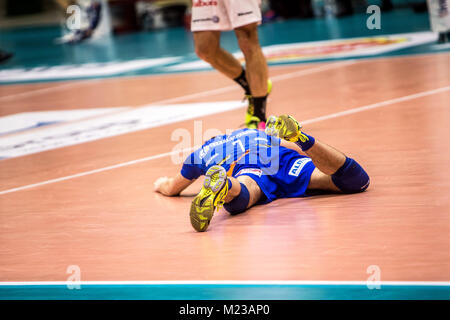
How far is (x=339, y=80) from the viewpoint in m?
5.84

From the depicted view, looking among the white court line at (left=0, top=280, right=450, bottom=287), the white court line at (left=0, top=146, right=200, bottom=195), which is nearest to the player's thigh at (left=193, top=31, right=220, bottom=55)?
the white court line at (left=0, top=146, right=200, bottom=195)

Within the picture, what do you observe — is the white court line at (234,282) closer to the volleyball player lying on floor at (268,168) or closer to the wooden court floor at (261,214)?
the wooden court floor at (261,214)

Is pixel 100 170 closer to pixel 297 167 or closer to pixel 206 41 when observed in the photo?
pixel 206 41

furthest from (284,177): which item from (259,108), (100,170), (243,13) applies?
(243,13)

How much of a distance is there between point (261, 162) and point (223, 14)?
1604 millimetres

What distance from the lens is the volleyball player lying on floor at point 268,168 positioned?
2.82 meters

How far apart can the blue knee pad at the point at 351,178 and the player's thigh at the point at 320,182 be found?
1.6 inches

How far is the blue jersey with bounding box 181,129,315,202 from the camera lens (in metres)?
3.02

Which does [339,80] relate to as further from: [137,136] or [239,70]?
[137,136]

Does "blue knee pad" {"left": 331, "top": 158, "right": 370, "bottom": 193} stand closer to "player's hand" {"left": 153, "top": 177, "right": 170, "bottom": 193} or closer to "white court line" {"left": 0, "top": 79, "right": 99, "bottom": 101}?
"player's hand" {"left": 153, "top": 177, "right": 170, "bottom": 193}

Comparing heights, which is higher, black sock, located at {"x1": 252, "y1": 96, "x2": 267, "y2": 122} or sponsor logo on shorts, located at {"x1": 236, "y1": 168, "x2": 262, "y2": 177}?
sponsor logo on shorts, located at {"x1": 236, "y1": 168, "x2": 262, "y2": 177}

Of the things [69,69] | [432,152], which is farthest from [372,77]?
[69,69]

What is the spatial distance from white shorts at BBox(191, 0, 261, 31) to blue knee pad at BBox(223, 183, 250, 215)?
5.41ft

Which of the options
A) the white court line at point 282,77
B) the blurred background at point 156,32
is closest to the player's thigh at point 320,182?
the white court line at point 282,77
